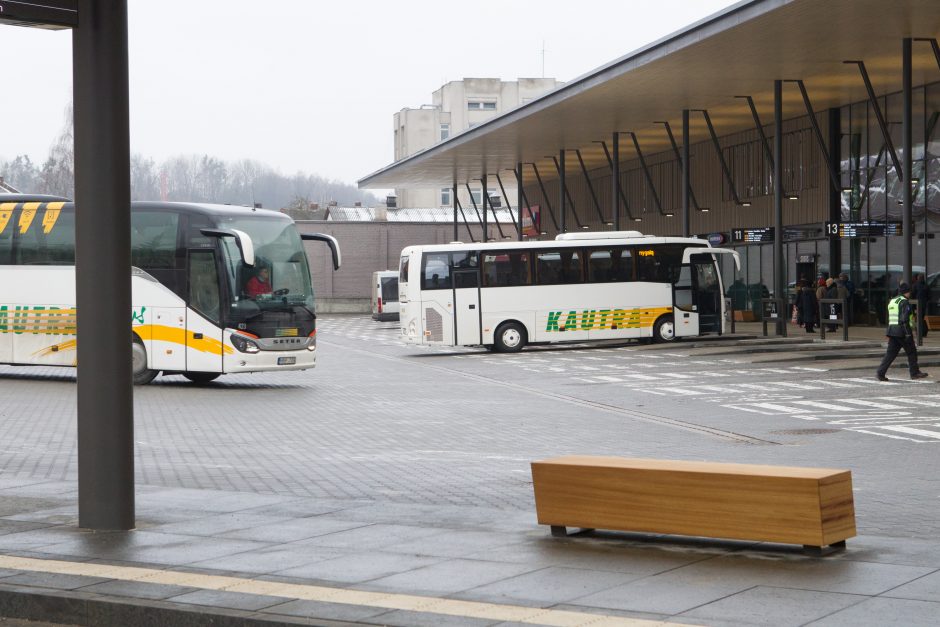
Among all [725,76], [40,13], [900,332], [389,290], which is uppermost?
[725,76]

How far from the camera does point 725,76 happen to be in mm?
35594

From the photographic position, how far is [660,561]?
7.24 metres

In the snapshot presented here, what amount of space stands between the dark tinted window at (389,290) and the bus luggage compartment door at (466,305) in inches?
1038

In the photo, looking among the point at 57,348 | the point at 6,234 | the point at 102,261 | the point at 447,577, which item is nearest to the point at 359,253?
the point at 6,234

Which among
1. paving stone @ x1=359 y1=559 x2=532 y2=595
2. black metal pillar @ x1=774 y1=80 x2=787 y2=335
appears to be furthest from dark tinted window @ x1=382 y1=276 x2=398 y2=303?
paving stone @ x1=359 y1=559 x2=532 y2=595

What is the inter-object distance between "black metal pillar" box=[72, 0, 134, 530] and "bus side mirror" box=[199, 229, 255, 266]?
14.5 meters

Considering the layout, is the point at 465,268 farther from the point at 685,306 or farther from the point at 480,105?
the point at 480,105

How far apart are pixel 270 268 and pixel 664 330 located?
15.2 meters

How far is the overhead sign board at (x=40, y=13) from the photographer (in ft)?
26.4

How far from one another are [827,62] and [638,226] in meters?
25.4

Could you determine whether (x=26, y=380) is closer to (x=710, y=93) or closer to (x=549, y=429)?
(x=549, y=429)

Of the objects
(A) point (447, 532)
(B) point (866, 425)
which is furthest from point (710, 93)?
(A) point (447, 532)

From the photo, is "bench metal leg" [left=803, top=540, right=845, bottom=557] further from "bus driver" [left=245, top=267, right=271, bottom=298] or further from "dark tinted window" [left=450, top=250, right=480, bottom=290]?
"dark tinted window" [left=450, top=250, right=480, bottom=290]

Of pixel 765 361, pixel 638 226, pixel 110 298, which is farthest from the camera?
pixel 638 226
